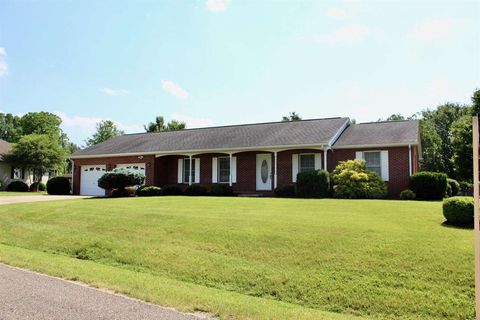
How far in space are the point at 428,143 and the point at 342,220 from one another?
34568 millimetres

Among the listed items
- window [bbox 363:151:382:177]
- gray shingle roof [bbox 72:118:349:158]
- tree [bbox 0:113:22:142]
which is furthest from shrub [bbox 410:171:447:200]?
tree [bbox 0:113:22:142]

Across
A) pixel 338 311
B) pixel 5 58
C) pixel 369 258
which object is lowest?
pixel 338 311

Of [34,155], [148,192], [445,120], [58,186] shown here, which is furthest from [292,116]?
[148,192]

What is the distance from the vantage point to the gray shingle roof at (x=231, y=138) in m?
24.2

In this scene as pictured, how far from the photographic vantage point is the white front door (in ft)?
80.6

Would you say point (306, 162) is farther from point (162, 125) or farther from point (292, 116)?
point (162, 125)

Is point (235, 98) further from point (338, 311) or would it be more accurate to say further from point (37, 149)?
point (37, 149)

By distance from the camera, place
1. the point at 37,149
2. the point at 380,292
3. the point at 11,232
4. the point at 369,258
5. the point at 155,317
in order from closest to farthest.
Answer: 1. the point at 155,317
2. the point at 380,292
3. the point at 369,258
4. the point at 11,232
5. the point at 37,149

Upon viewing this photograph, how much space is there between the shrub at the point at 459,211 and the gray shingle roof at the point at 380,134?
11481 mm

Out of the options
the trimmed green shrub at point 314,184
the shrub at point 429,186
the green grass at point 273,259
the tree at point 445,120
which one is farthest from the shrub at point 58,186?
the tree at point 445,120

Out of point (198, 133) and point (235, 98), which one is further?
point (198, 133)

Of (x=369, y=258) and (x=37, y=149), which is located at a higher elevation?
(x=37, y=149)

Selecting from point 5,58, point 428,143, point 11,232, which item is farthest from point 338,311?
point 428,143

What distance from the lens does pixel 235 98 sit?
1006 inches
